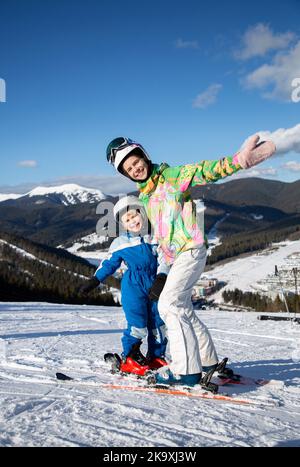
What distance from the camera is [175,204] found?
160 inches

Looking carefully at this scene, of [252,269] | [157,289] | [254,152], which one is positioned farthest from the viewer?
[252,269]

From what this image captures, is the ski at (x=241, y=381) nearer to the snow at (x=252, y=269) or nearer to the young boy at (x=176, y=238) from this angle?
the young boy at (x=176, y=238)

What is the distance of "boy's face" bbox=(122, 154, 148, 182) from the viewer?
4.11 metres

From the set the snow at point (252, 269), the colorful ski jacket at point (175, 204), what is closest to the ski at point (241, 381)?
the colorful ski jacket at point (175, 204)

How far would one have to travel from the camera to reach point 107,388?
13.5 ft

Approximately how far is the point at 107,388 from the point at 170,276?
4.27 feet

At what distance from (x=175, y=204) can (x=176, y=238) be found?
34 cm

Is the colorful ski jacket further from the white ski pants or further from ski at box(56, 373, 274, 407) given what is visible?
ski at box(56, 373, 274, 407)

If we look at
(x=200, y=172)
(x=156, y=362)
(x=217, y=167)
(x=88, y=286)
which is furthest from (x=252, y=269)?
(x=217, y=167)

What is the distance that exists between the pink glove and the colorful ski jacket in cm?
40

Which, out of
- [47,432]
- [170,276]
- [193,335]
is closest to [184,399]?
[193,335]

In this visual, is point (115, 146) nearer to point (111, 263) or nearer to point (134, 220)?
point (134, 220)

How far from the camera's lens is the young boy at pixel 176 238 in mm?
3984
